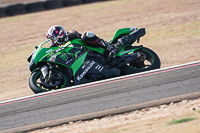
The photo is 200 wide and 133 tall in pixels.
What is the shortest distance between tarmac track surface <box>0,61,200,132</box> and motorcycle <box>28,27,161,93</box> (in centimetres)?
46

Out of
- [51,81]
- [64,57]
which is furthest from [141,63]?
[51,81]

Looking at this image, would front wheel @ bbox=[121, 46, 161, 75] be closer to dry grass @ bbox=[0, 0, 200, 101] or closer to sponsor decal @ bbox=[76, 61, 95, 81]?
sponsor decal @ bbox=[76, 61, 95, 81]

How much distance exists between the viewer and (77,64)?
23.0 feet

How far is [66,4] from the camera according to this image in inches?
803

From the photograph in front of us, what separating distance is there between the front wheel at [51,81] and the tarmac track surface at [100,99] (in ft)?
1.24

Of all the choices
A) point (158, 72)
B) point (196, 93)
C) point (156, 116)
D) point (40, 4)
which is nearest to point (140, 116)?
point (156, 116)

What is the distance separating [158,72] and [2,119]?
3.05 meters

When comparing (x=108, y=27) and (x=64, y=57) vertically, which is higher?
(x=108, y=27)

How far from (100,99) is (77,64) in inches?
54.2

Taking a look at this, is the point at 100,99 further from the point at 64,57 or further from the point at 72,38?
the point at 72,38

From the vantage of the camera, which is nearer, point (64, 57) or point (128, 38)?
point (64, 57)

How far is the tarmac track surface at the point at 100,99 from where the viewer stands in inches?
216

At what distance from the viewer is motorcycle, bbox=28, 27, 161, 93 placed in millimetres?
6859

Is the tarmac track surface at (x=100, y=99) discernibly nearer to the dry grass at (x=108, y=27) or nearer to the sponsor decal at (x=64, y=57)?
the sponsor decal at (x=64, y=57)
